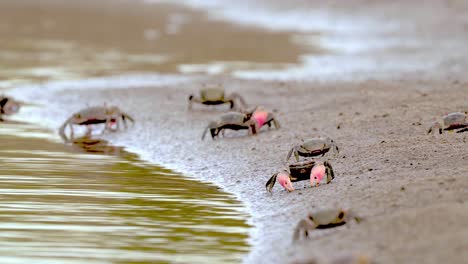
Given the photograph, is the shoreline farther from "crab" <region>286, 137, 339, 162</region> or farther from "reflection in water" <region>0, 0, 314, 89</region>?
"reflection in water" <region>0, 0, 314, 89</region>

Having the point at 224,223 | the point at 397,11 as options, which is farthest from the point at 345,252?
the point at 397,11

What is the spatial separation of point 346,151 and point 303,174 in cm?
169

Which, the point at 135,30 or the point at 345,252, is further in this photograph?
the point at 135,30

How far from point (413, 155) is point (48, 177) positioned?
129 inches

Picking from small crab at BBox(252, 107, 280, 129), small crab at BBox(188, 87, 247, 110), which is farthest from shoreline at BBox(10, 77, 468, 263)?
small crab at BBox(188, 87, 247, 110)

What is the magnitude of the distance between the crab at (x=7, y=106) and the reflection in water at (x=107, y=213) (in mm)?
3014

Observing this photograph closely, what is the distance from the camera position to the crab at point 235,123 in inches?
475

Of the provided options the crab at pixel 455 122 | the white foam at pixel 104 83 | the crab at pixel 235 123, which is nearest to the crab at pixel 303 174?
the crab at pixel 455 122

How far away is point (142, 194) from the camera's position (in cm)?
948

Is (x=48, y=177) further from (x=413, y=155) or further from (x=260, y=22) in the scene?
(x=260, y=22)

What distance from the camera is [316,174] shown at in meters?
9.11

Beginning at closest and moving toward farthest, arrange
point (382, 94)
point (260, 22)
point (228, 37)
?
point (382, 94)
point (228, 37)
point (260, 22)

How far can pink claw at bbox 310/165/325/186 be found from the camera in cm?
910

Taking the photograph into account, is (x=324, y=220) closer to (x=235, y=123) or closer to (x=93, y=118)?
(x=235, y=123)
